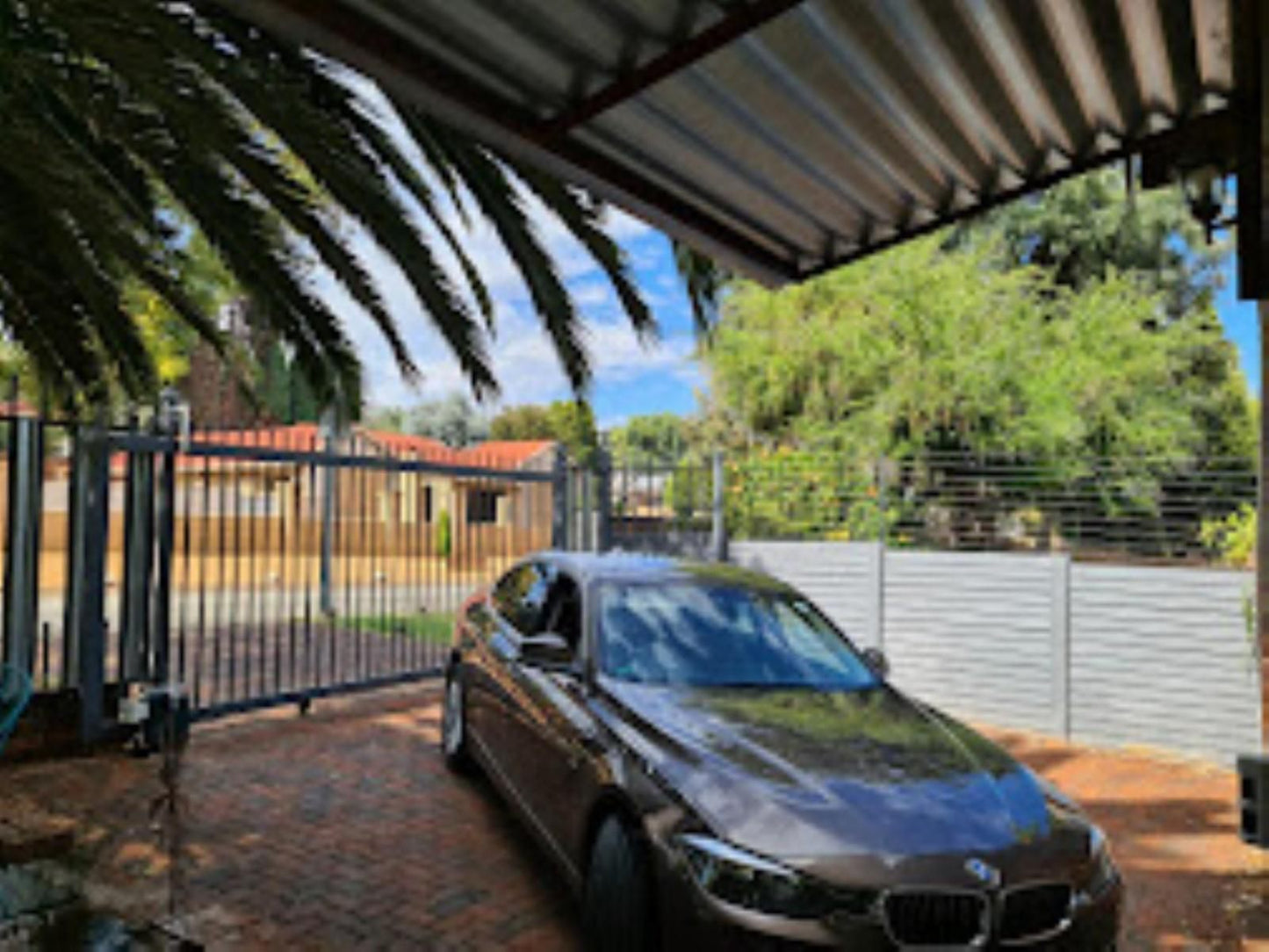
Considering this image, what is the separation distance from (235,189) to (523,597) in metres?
2.65

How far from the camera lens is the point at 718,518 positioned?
9992 millimetres

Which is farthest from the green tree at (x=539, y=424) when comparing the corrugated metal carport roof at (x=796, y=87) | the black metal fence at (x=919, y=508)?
the corrugated metal carport roof at (x=796, y=87)

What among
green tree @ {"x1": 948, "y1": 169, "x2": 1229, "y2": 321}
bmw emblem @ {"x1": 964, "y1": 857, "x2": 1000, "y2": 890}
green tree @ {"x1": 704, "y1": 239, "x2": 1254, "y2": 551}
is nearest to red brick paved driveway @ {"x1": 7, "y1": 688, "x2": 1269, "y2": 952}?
bmw emblem @ {"x1": 964, "y1": 857, "x2": 1000, "y2": 890}

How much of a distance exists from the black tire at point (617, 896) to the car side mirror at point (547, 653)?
87cm

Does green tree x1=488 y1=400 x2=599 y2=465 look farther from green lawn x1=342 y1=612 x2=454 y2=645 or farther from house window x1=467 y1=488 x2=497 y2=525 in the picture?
green lawn x1=342 y1=612 x2=454 y2=645

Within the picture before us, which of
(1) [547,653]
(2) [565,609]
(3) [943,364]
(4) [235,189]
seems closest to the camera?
(1) [547,653]

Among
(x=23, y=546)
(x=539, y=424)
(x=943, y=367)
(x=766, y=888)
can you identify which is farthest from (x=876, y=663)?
(x=539, y=424)

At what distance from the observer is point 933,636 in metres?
8.35

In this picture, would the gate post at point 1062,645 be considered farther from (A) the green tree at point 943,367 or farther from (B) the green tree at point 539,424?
(B) the green tree at point 539,424

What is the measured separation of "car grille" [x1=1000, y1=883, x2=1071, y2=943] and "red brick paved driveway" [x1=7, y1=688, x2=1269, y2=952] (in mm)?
1517

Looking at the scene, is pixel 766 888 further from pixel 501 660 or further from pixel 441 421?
pixel 441 421

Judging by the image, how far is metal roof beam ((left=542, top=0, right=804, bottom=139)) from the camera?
274 centimetres

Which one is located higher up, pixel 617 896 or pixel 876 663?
pixel 876 663

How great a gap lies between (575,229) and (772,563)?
5.45 m
